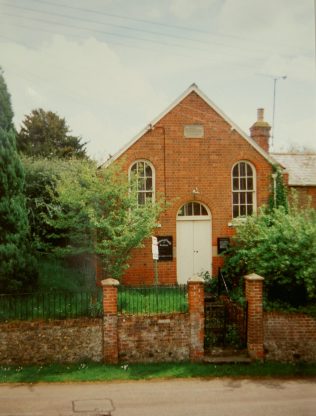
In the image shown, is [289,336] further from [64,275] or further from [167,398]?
[64,275]

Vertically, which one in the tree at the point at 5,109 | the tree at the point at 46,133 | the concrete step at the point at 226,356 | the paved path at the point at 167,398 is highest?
the tree at the point at 46,133

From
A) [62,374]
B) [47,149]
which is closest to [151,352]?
[62,374]

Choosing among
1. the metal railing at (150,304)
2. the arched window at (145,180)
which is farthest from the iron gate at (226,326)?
the arched window at (145,180)

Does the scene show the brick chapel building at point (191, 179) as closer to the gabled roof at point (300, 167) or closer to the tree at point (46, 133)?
the gabled roof at point (300, 167)

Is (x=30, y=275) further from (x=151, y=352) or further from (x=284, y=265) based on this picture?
(x=284, y=265)

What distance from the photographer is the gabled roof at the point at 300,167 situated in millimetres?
19328

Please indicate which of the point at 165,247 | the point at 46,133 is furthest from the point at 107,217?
the point at 46,133

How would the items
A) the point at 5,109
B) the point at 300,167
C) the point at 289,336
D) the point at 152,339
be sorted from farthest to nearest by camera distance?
the point at 300,167
the point at 5,109
the point at 289,336
the point at 152,339

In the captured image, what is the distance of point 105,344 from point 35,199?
9255 mm

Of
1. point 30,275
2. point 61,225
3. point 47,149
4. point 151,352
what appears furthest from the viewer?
point 47,149

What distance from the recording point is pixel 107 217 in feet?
52.0

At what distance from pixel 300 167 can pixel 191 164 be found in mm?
5732

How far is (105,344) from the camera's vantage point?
11766 mm

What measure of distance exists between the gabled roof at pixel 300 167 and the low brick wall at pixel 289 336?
27.4 feet
